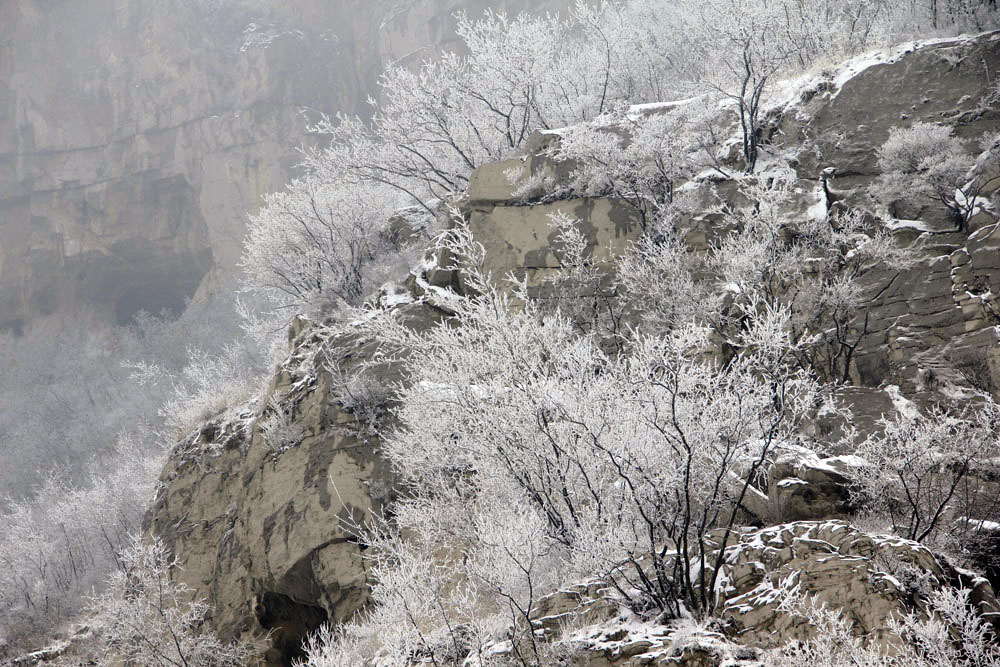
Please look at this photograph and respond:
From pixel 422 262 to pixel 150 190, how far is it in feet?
159

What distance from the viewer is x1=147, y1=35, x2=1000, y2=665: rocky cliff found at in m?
10.1

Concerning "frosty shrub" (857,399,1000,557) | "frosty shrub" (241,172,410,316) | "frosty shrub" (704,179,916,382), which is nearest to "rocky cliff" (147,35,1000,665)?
"frosty shrub" (704,179,916,382)

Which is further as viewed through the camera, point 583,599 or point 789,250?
point 789,250

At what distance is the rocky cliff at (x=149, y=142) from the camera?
53.6m

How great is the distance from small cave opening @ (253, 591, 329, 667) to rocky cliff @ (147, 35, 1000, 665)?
1.9 inches

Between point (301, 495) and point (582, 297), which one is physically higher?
point (582, 297)

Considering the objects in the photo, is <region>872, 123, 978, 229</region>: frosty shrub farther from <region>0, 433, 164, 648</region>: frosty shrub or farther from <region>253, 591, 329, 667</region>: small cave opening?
<region>0, 433, 164, 648</region>: frosty shrub

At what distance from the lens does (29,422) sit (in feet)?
143

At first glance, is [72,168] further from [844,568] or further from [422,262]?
[844,568]

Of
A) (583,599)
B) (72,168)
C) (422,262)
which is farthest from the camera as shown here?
(72,168)

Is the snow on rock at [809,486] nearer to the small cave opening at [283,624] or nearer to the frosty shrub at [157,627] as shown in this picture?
the small cave opening at [283,624]

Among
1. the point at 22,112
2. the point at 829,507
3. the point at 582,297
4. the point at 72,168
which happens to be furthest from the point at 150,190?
the point at 829,507

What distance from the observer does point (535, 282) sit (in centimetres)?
1530

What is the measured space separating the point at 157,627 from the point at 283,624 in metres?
2.89
